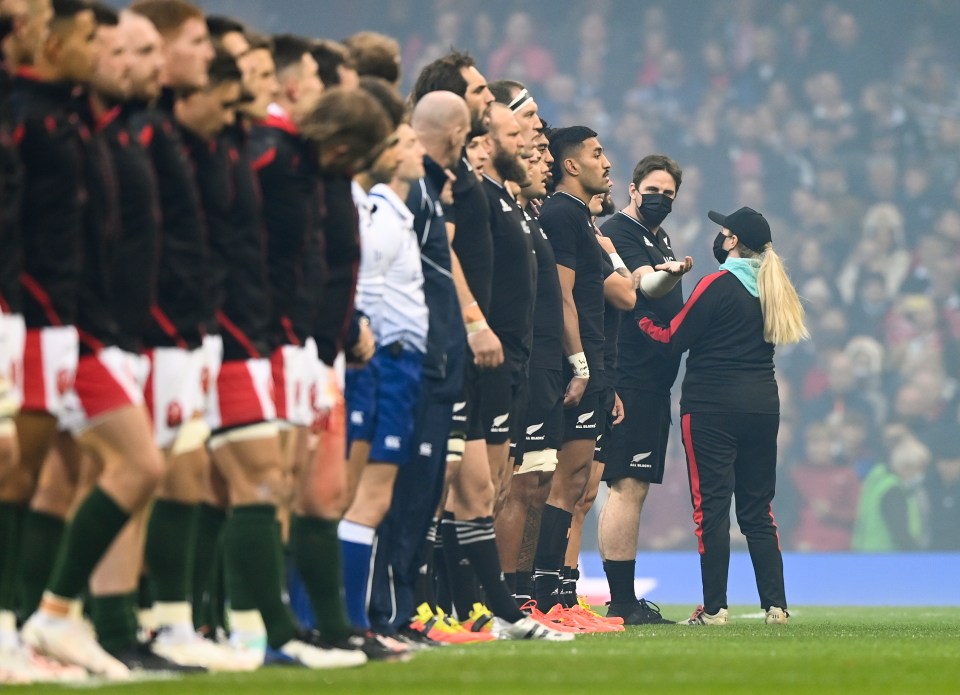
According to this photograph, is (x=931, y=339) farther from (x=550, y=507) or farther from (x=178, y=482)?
(x=178, y=482)

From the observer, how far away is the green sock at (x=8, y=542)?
5.16 meters

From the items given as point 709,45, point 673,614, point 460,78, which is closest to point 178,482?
point 460,78

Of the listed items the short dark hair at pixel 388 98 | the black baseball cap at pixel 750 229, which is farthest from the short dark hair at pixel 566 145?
the short dark hair at pixel 388 98

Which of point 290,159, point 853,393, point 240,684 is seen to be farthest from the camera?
point 853,393

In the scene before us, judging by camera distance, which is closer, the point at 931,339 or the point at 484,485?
the point at 484,485

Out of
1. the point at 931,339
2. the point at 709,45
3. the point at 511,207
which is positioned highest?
the point at 709,45

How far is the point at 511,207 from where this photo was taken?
351 inches

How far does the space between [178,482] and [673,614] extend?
25.1 ft

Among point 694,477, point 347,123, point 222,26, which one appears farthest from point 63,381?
point 694,477

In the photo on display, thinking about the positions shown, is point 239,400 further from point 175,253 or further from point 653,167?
point 653,167

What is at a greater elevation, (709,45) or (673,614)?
(709,45)

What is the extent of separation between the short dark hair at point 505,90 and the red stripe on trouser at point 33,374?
4947 millimetres

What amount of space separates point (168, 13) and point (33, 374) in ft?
4.48

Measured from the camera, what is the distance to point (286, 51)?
259 inches
